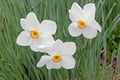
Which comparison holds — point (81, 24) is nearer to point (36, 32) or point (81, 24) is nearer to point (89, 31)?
point (89, 31)

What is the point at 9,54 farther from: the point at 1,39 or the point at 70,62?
the point at 70,62

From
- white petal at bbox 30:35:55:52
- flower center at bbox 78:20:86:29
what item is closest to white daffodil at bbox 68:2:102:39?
flower center at bbox 78:20:86:29

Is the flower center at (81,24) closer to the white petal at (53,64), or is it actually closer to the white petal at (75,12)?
the white petal at (75,12)

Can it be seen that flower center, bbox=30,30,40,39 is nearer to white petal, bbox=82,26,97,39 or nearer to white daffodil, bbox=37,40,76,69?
white daffodil, bbox=37,40,76,69

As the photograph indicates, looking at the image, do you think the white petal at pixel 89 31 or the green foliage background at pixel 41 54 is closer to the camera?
the white petal at pixel 89 31

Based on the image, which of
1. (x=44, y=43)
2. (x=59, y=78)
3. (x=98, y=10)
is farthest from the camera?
(x=98, y=10)

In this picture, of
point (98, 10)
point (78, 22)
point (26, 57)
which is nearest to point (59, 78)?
point (26, 57)

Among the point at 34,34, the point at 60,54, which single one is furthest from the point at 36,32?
the point at 60,54

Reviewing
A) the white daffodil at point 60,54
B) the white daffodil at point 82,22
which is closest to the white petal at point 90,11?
the white daffodil at point 82,22

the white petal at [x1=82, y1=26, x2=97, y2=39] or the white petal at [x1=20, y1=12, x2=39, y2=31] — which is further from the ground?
the white petal at [x1=20, y1=12, x2=39, y2=31]
